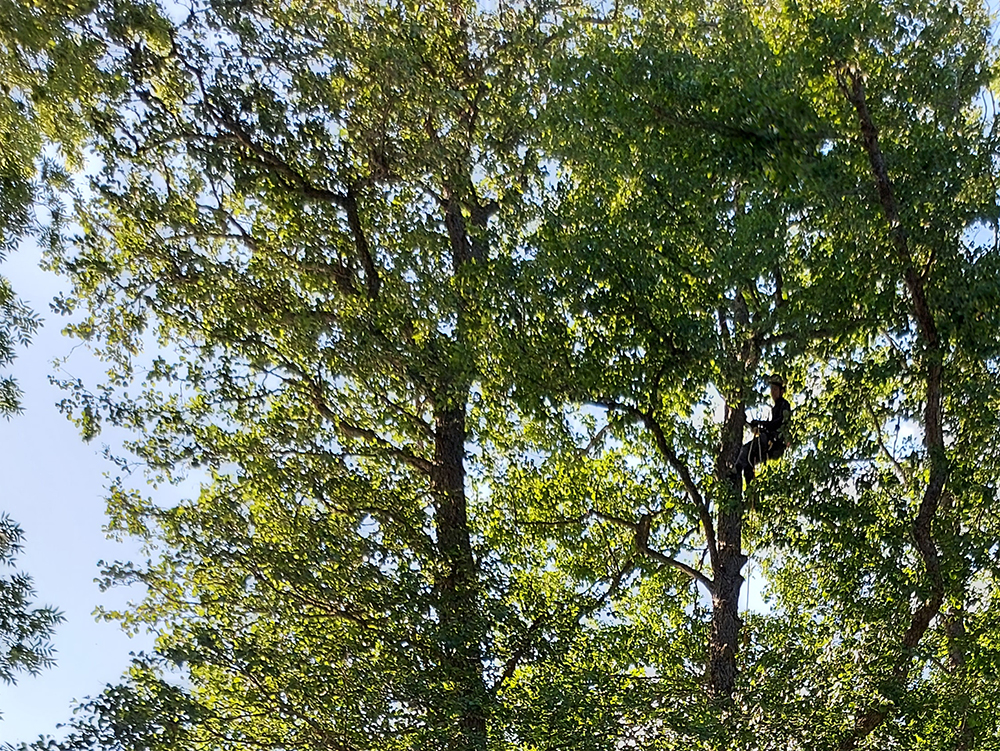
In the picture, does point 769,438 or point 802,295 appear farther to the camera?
point 769,438

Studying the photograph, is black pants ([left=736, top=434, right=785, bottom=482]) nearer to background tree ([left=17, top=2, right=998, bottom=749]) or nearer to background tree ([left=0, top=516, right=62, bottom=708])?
background tree ([left=17, top=2, right=998, bottom=749])

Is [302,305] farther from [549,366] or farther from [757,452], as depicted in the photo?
[757,452]

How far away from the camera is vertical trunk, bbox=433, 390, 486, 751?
6293 mm

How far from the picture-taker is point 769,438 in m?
6.62

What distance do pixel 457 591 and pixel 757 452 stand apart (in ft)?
7.62

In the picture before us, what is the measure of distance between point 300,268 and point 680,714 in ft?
15.4

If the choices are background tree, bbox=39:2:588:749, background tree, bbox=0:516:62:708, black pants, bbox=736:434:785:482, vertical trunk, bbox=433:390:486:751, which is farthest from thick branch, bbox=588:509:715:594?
background tree, bbox=0:516:62:708

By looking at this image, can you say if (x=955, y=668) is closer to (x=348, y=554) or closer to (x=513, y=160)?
(x=348, y=554)

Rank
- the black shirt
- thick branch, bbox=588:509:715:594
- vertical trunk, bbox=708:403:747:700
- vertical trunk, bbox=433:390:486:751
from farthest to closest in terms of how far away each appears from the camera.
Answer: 1. thick branch, bbox=588:509:715:594
2. vertical trunk, bbox=708:403:747:700
3. the black shirt
4. vertical trunk, bbox=433:390:486:751

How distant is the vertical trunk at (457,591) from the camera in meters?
6.29

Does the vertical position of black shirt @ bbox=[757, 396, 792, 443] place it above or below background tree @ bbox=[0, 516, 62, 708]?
above

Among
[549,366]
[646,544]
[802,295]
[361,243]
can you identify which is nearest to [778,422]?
[802,295]

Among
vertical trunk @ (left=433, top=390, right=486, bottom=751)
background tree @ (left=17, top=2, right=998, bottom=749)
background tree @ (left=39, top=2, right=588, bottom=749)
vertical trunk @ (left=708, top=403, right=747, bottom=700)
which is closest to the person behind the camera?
background tree @ (left=17, top=2, right=998, bottom=749)

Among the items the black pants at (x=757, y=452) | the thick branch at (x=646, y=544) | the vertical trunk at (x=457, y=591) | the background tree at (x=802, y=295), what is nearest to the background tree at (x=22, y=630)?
the vertical trunk at (x=457, y=591)
